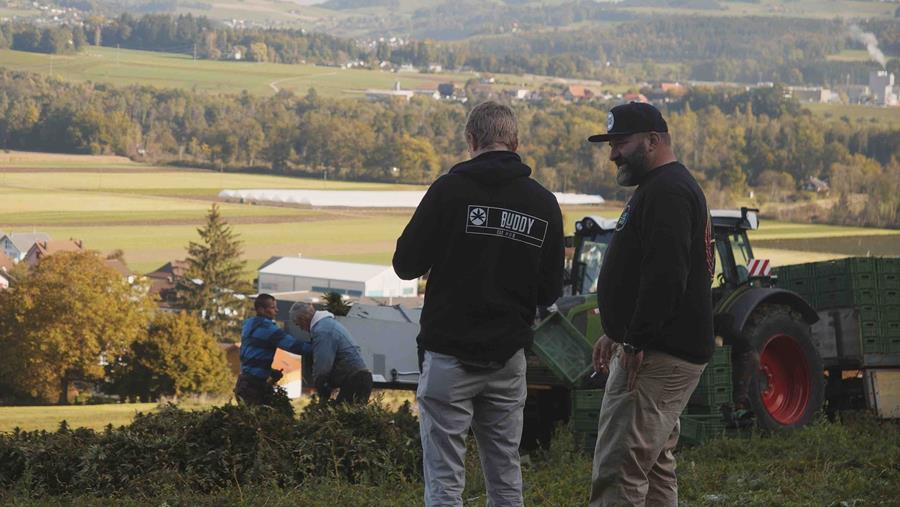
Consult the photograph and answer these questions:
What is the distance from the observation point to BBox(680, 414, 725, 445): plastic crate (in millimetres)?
9602

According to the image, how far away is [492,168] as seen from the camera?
4.86 m

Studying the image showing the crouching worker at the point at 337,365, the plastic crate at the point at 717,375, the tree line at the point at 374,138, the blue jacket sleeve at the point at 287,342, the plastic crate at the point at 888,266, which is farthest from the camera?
the tree line at the point at 374,138

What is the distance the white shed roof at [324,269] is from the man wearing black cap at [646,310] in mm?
70354

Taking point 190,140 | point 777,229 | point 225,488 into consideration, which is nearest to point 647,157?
point 225,488

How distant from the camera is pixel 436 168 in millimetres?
120250

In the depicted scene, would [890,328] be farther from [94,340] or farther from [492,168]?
[94,340]

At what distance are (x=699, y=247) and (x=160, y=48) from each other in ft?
635

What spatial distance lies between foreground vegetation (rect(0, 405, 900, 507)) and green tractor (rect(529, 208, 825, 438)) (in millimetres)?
1782

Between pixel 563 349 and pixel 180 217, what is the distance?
91.2 metres

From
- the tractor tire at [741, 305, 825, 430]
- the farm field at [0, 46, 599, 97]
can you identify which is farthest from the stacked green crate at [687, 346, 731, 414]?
the farm field at [0, 46, 599, 97]

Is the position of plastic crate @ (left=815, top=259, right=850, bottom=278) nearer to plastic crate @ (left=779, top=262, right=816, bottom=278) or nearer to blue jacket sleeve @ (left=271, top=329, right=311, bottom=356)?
plastic crate @ (left=779, top=262, right=816, bottom=278)

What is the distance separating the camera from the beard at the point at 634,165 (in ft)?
16.3

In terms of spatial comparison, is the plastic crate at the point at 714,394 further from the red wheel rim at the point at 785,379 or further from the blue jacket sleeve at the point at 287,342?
the blue jacket sleeve at the point at 287,342

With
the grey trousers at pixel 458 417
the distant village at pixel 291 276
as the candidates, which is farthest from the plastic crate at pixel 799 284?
the distant village at pixel 291 276
